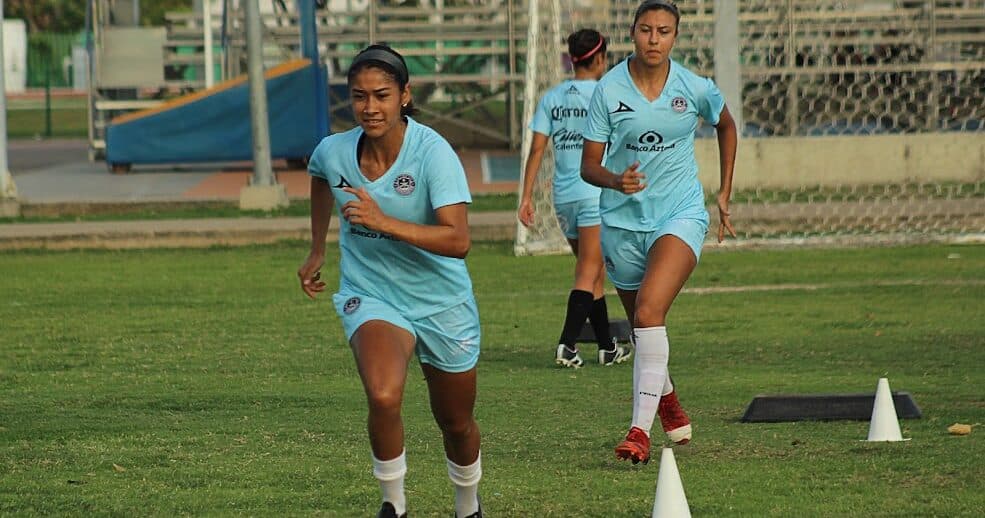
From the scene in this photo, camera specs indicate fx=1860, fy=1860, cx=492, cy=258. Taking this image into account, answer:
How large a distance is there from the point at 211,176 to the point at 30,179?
Answer: 2.75 metres

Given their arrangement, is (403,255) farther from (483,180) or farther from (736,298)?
(483,180)

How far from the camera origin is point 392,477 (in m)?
6.46

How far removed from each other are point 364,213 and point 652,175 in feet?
8.85

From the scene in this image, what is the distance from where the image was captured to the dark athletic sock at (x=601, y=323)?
11516mm

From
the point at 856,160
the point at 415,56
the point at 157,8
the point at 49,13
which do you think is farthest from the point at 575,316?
the point at 49,13

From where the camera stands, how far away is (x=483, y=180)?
2548cm

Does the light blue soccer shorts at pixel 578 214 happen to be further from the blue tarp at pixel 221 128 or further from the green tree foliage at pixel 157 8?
the green tree foliage at pixel 157 8

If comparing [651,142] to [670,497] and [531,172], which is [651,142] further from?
[531,172]

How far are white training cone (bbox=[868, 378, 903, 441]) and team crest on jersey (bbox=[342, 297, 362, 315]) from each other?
9.02ft

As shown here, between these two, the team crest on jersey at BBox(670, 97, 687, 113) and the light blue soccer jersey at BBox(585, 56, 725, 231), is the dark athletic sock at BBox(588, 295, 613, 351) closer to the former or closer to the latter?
the light blue soccer jersey at BBox(585, 56, 725, 231)

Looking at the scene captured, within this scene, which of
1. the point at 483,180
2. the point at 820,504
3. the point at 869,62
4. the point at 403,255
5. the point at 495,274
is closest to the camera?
the point at 403,255

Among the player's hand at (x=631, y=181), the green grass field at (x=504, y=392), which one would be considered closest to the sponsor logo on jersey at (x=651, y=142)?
the player's hand at (x=631, y=181)

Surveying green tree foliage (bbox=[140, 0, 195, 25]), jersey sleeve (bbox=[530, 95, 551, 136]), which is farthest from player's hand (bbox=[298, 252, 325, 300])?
green tree foliage (bbox=[140, 0, 195, 25])

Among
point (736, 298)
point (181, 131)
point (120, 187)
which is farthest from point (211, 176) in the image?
point (736, 298)
